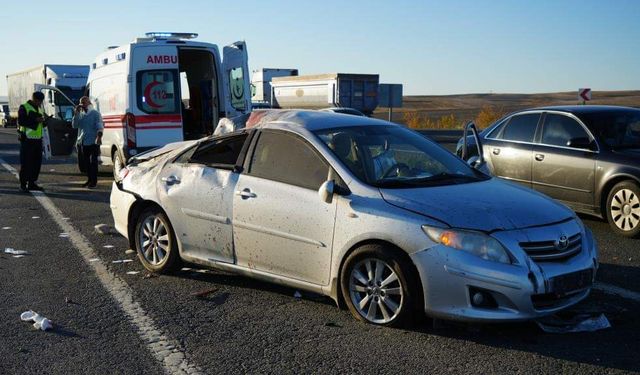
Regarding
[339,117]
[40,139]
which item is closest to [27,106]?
[40,139]

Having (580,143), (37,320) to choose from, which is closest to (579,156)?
(580,143)

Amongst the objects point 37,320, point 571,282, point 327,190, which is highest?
point 327,190

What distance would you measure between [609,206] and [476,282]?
179 inches

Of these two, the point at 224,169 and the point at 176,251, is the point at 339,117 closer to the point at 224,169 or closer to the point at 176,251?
the point at 224,169

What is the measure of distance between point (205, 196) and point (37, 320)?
5.47ft

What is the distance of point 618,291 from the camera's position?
5.96m

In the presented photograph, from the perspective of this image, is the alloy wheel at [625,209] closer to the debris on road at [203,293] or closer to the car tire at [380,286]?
the car tire at [380,286]

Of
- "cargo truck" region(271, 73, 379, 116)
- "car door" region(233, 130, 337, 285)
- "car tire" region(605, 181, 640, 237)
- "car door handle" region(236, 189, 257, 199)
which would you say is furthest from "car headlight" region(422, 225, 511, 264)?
"cargo truck" region(271, 73, 379, 116)

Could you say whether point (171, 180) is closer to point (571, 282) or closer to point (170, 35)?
point (571, 282)

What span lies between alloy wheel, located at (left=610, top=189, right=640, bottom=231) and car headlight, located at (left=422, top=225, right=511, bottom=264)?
424 cm

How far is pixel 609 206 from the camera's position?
848cm

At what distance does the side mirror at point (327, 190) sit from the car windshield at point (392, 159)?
264mm

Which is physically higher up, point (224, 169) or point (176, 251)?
point (224, 169)

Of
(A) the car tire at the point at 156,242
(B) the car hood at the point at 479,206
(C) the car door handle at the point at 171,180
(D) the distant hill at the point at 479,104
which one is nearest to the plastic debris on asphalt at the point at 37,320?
(A) the car tire at the point at 156,242
